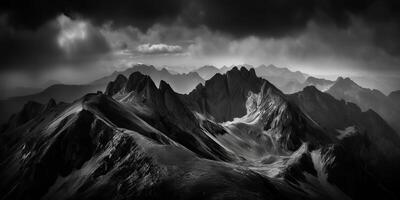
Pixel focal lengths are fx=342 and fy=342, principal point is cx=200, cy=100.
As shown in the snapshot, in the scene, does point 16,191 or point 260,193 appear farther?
point 16,191

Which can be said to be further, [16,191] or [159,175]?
[16,191]

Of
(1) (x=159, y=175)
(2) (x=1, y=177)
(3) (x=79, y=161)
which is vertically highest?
(1) (x=159, y=175)

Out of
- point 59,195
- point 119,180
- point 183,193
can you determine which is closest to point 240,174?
point 183,193

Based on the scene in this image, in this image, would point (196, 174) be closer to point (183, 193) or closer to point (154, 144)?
point (183, 193)

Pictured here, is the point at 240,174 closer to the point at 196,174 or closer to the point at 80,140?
the point at 196,174

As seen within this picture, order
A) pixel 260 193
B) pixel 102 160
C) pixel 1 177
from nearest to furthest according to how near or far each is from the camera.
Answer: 1. pixel 260 193
2. pixel 102 160
3. pixel 1 177

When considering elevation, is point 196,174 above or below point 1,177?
above

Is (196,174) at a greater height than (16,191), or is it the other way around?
(196,174)

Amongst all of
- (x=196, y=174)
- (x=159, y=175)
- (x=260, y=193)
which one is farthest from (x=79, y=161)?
(x=260, y=193)

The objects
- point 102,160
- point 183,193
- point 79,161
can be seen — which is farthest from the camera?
point 79,161
